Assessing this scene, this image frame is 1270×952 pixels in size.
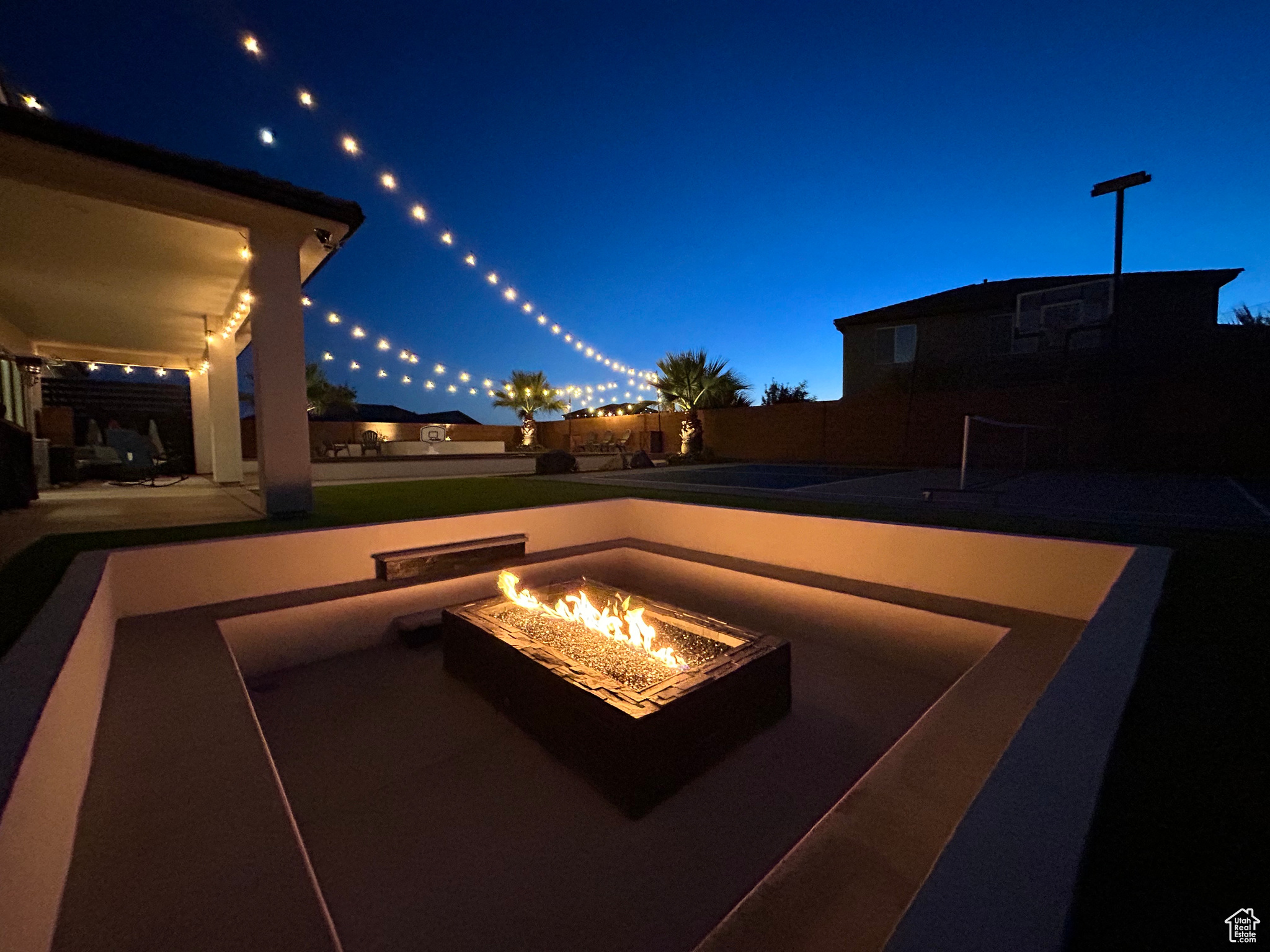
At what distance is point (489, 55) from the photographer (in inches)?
363

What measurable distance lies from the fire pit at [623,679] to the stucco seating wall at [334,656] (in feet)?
1.78

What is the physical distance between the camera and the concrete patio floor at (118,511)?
3764 mm

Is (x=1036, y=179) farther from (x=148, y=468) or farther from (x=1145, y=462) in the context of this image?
(x=148, y=468)

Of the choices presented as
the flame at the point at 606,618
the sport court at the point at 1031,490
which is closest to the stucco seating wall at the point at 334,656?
the flame at the point at 606,618

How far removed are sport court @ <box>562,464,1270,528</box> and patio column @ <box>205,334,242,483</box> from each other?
17.4 ft

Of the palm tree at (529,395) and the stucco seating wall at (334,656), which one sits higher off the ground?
the palm tree at (529,395)

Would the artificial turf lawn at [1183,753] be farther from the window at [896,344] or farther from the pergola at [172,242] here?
the window at [896,344]

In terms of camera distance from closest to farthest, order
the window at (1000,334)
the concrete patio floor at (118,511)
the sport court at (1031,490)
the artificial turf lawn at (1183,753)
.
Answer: the artificial turf lawn at (1183,753)
the concrete patio floor at (118,511)
the sport court at (1031,490)
the window at (1000,334)

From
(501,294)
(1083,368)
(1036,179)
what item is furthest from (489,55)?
(1036,179)

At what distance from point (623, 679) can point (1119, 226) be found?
37.3 feet

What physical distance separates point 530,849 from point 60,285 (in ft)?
26.9

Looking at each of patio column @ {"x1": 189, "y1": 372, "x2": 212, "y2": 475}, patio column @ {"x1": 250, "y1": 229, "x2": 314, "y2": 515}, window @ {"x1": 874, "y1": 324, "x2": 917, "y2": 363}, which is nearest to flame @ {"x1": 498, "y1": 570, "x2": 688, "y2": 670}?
patio column @ {"x1": 250, "y1": 229, "x2": 314, "y2": 515}

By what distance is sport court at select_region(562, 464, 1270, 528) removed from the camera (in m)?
3.89

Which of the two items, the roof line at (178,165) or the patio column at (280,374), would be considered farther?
the patio column at (280,374)
